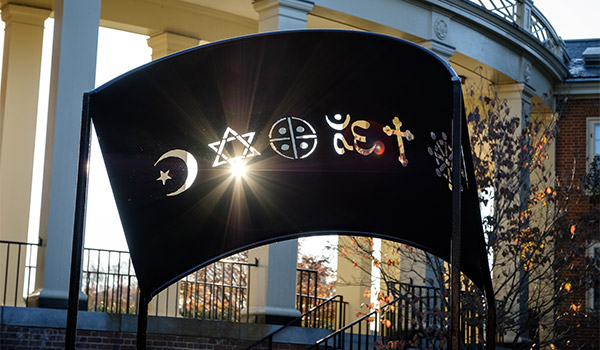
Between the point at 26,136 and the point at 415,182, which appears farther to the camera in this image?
the point at 26,136

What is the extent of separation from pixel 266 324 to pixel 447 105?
1002cm

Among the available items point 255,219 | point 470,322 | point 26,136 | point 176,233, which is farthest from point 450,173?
point 26,136

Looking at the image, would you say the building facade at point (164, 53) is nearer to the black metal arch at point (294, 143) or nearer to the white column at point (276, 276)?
the white column at point (276, 276)

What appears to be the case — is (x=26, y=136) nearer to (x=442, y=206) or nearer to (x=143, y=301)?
(x=143, y=301)

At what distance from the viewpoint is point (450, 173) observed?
546cm

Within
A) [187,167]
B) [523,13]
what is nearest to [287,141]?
[187,167]

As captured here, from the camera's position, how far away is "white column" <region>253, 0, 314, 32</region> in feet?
51.3

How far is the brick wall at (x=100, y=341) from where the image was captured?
12.6 meters

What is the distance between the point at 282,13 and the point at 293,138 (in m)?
10.4

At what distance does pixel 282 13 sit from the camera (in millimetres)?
15656

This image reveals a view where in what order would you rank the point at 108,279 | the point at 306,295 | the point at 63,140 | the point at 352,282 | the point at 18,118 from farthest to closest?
the point at 306,295 < the point at 352,282 < the point at 18,118 < the point at 108,279 < the point at 63,140

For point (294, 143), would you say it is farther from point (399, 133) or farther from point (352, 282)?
point (352, 282)

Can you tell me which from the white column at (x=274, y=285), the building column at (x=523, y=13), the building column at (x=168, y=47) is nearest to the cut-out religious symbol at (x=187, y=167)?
the white column at (x=274, y=285)

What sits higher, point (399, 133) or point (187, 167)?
point (399, 133)
